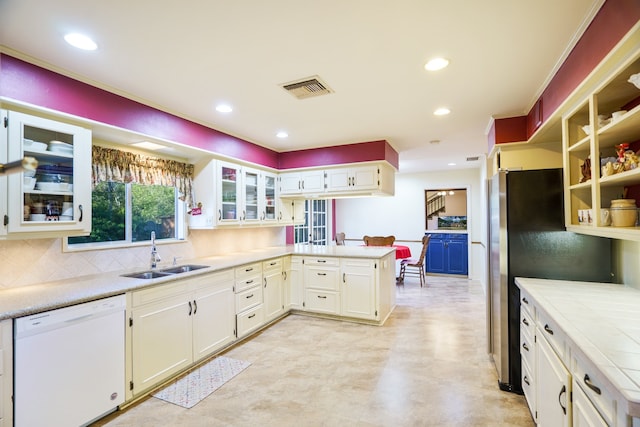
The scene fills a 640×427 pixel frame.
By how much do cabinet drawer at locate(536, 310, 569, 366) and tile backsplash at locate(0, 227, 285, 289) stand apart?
332cm

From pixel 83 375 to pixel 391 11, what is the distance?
112 inches

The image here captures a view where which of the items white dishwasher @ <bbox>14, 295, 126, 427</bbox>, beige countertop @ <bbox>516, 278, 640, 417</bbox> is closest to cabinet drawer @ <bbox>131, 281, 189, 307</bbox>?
white dishwasher @ <bbox>14, 295, 126, 427</bbox>

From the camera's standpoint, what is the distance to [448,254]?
7.12 m

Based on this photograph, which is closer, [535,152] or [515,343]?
[515,343]

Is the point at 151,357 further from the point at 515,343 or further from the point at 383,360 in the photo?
the point at 515,343

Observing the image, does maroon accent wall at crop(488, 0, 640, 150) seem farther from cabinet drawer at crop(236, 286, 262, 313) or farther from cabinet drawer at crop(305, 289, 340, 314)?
cabinet drawer at crop(236, 286, 262, 313)

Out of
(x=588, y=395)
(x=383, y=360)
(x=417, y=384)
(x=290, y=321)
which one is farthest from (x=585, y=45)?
(x=290, y=321)

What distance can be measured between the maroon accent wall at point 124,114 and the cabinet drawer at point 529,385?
→ 2836mm

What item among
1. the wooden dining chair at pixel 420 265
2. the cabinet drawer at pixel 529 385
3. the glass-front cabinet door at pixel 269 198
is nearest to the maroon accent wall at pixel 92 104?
A: the glass-front cabinet door at pixel 269 198

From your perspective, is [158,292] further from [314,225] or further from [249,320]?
→ [314,225]

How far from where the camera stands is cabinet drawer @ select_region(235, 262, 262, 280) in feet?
11.1

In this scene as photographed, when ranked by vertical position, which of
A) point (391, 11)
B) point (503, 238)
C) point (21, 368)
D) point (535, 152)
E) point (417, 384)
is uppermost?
point (391, 11)

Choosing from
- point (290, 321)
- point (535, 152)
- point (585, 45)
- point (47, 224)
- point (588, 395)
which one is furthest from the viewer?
point (290, 321)

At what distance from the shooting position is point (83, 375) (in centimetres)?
197
